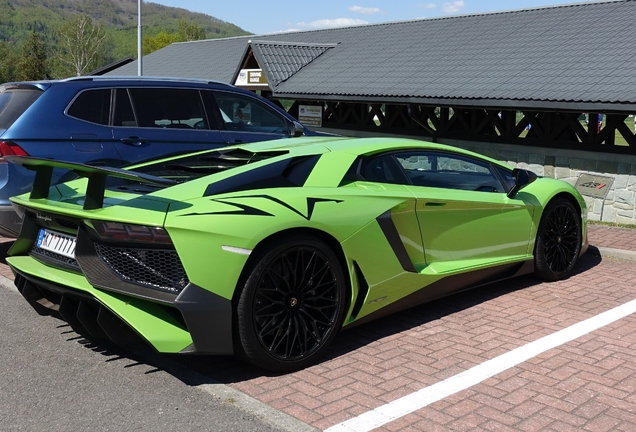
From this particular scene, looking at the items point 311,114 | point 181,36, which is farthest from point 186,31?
point 311,114

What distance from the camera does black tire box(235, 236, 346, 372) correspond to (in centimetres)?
427

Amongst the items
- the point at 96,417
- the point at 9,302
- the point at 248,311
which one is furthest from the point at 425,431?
the point at 9,302

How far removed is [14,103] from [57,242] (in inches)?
121

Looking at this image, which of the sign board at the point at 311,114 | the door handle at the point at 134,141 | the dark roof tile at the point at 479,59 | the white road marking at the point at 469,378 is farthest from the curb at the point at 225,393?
the sign board at the point at 311,114

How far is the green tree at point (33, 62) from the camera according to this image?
268ft

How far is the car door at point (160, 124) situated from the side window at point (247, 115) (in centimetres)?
23

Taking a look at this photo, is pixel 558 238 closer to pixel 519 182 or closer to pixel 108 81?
pixel 519 182

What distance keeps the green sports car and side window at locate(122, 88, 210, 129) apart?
2284 mm

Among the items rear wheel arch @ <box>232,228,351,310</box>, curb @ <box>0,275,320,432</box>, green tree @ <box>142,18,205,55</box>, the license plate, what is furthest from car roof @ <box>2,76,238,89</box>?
green tree @ <box>142,18,205,55</box>

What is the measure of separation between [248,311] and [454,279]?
6.51ft

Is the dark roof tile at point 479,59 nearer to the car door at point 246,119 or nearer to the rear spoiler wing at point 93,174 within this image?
the car door at point 246,119

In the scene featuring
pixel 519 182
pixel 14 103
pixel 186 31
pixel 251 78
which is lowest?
pixel 519 182

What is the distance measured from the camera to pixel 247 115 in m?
8.54

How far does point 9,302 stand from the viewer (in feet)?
20.1
